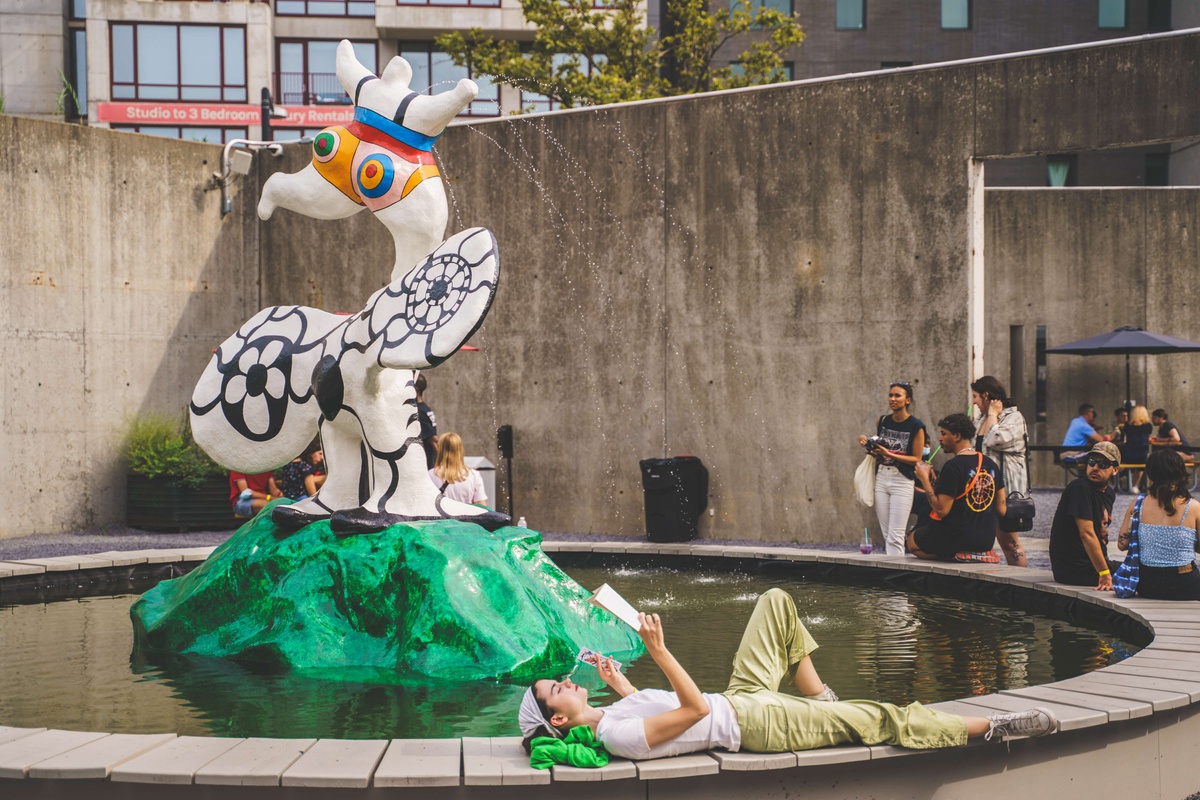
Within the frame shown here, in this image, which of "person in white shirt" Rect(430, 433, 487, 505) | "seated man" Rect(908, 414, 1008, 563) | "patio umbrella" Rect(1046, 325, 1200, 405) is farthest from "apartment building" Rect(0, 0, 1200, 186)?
"seated man" Rect(908, 414, 1008, 563)

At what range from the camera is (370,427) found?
20.9ft

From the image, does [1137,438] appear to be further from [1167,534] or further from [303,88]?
[303,88]

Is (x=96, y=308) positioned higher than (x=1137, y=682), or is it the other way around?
(x=96, y=308)

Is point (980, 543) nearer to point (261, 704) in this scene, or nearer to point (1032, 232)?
point (261, 704)

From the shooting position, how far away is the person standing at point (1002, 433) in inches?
348

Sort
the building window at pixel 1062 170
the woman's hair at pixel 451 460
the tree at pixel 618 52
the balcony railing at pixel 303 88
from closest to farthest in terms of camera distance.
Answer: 1. the woman's hair at pixel 451 460
2. the tree at pixel 618 52
3. the building window at pixel 1062 170
4. the balcony railing at pixel 303 88

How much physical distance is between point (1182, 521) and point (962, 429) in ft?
6.89

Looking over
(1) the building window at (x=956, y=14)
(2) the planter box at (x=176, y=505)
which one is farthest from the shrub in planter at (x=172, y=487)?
(1) the building window at (x=956, y=14)

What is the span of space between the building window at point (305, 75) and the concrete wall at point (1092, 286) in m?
19.0

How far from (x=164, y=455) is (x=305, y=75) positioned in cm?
2117

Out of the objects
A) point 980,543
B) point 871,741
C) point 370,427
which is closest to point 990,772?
point 871,741

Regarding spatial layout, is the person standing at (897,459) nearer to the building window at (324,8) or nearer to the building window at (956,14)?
the building window at (956,14)

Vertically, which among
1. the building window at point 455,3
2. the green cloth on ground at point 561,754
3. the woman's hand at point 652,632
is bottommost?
the green cloth on ground at point 561,754

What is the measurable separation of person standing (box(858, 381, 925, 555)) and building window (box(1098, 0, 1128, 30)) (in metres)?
22.0
